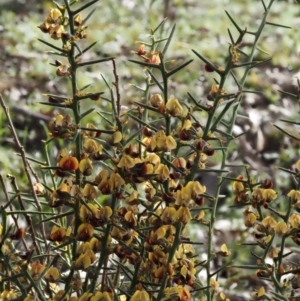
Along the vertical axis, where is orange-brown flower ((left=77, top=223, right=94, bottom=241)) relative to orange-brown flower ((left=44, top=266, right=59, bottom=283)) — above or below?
above

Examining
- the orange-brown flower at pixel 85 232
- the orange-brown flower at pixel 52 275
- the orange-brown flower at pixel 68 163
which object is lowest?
the orange-brown flower at pixel 52 275

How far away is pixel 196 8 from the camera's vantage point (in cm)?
504

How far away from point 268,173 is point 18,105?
44.4 inches

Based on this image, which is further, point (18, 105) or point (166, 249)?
Result: point (18, 105)

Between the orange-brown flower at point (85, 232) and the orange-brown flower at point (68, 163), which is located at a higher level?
the orange-brown flower at point (68, 163)

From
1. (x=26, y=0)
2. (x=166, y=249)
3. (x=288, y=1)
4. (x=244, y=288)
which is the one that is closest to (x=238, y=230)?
(x=244, y=288)

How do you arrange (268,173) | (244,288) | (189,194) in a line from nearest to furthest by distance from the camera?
1. (189,194)
2. (244,288)
3. (268,173)

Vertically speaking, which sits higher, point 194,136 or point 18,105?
point 18,105

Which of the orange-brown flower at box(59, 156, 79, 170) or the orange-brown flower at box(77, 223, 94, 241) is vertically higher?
the orange-brown flower at box(59, 156, 79, 170)

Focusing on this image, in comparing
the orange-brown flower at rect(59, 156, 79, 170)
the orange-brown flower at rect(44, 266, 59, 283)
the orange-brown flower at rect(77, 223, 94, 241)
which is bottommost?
the orange-brown flower at rect(44, 266, 59, 283)

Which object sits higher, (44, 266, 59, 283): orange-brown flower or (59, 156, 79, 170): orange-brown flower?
(59, 156, 79, 170): orange-brown flower

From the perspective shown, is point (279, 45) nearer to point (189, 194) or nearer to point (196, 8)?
point (196, 8)

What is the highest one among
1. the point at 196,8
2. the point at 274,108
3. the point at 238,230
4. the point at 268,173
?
the point at 196,8

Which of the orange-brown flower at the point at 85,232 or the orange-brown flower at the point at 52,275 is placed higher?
the orange-brown flower at the point at 85,232
